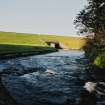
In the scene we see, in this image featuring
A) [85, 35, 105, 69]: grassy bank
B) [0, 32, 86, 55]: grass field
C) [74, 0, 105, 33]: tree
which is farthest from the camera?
[0, 32, 86, 55]: grass field

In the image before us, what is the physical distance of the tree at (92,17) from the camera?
50859mm

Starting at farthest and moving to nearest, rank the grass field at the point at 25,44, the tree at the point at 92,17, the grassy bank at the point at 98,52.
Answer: the grass field at the point at 25,44 < the tree at the point at 92,17 < the grassy bank at the point at 98,52

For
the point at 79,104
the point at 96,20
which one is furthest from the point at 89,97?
the point at 96,20

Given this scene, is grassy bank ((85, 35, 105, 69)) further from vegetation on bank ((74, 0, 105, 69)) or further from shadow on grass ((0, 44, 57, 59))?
shadow on grass ((0, 44, 57, 59))

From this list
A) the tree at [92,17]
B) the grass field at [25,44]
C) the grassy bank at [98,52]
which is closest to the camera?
the grassy bank at [98,52]

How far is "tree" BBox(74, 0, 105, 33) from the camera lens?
50859 mm

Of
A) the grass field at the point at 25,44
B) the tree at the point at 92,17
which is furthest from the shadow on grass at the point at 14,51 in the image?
the tree at the point at 92,17

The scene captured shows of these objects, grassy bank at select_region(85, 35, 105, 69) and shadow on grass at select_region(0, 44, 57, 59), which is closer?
grassy bank at select_region(85, 35, 105, 69)

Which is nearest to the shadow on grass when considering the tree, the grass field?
the grass field

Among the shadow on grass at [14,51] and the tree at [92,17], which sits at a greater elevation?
the tree at [92,17]

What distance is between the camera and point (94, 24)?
2104 inches

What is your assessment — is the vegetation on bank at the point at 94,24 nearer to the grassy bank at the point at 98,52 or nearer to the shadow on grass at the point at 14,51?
the grassy bank at the point at 98,52

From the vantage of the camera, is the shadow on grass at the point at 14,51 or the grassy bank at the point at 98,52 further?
the shadow on grass at the point at 14,51

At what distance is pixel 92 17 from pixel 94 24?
7.05ft
